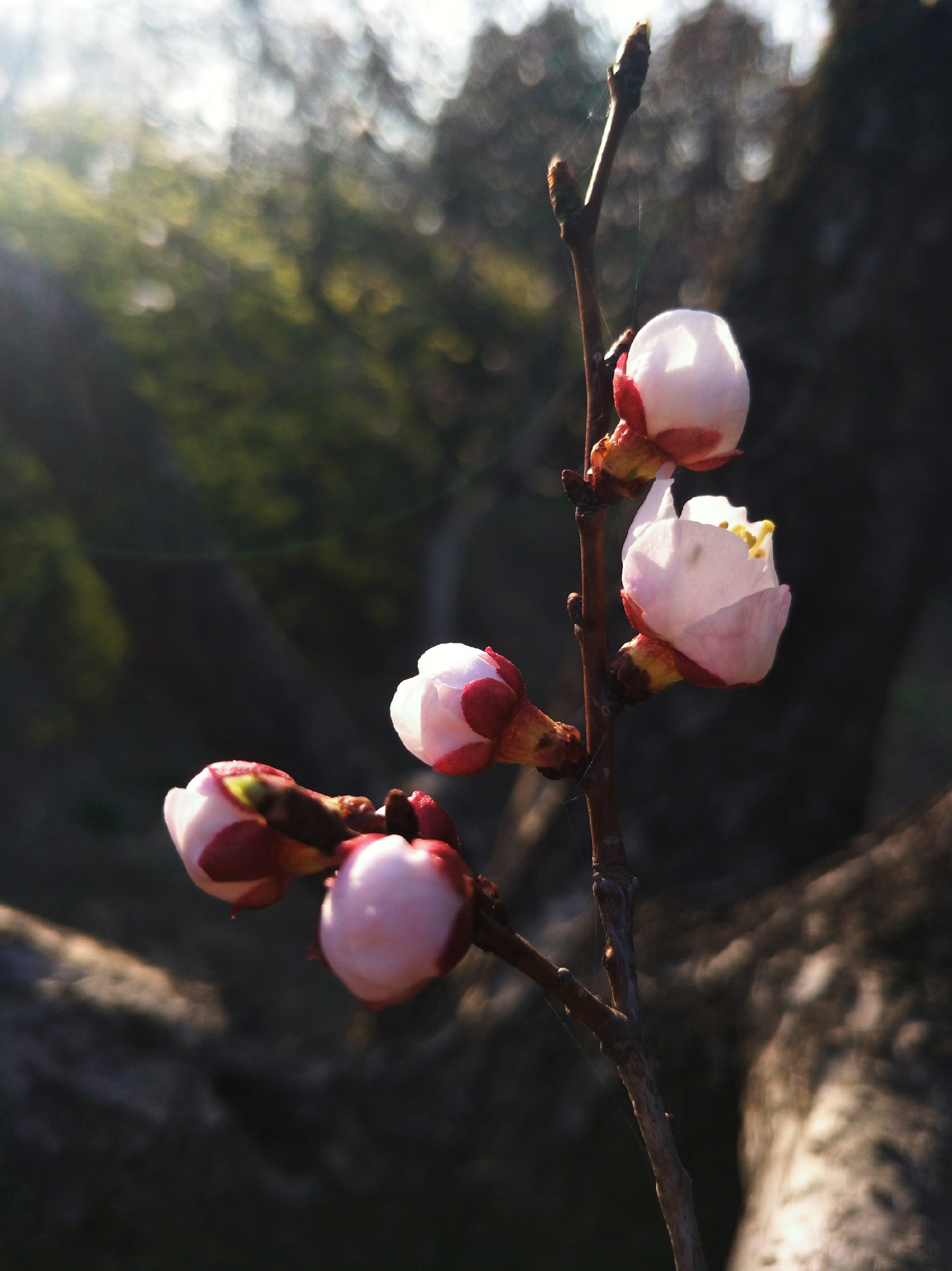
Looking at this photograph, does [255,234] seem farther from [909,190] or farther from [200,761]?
[909,190]

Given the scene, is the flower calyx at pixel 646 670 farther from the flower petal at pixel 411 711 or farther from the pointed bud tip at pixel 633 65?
the pointed bud tip at pixel 633 65

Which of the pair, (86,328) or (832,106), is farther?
(86,328)

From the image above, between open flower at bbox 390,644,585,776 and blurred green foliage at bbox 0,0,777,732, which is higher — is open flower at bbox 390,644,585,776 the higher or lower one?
the lower one

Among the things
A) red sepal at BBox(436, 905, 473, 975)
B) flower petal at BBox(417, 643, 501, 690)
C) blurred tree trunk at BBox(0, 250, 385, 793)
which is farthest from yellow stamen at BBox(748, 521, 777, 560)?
blurred tree trunk at BBox(0, 250, 385, 793)

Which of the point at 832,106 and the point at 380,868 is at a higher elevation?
the point at 832,106

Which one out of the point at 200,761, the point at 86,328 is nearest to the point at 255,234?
the point at 86,328

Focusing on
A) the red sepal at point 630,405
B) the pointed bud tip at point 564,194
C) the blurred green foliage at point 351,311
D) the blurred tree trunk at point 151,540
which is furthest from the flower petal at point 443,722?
the blurred green foliage at point 351,311

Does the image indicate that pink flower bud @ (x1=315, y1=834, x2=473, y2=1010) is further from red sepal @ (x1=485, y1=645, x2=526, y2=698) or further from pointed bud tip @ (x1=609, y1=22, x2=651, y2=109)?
pointed bud tip @ (x1=609, y1=22, x2=651, y2=109)

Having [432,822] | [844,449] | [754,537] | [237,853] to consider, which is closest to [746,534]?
[754,537]
